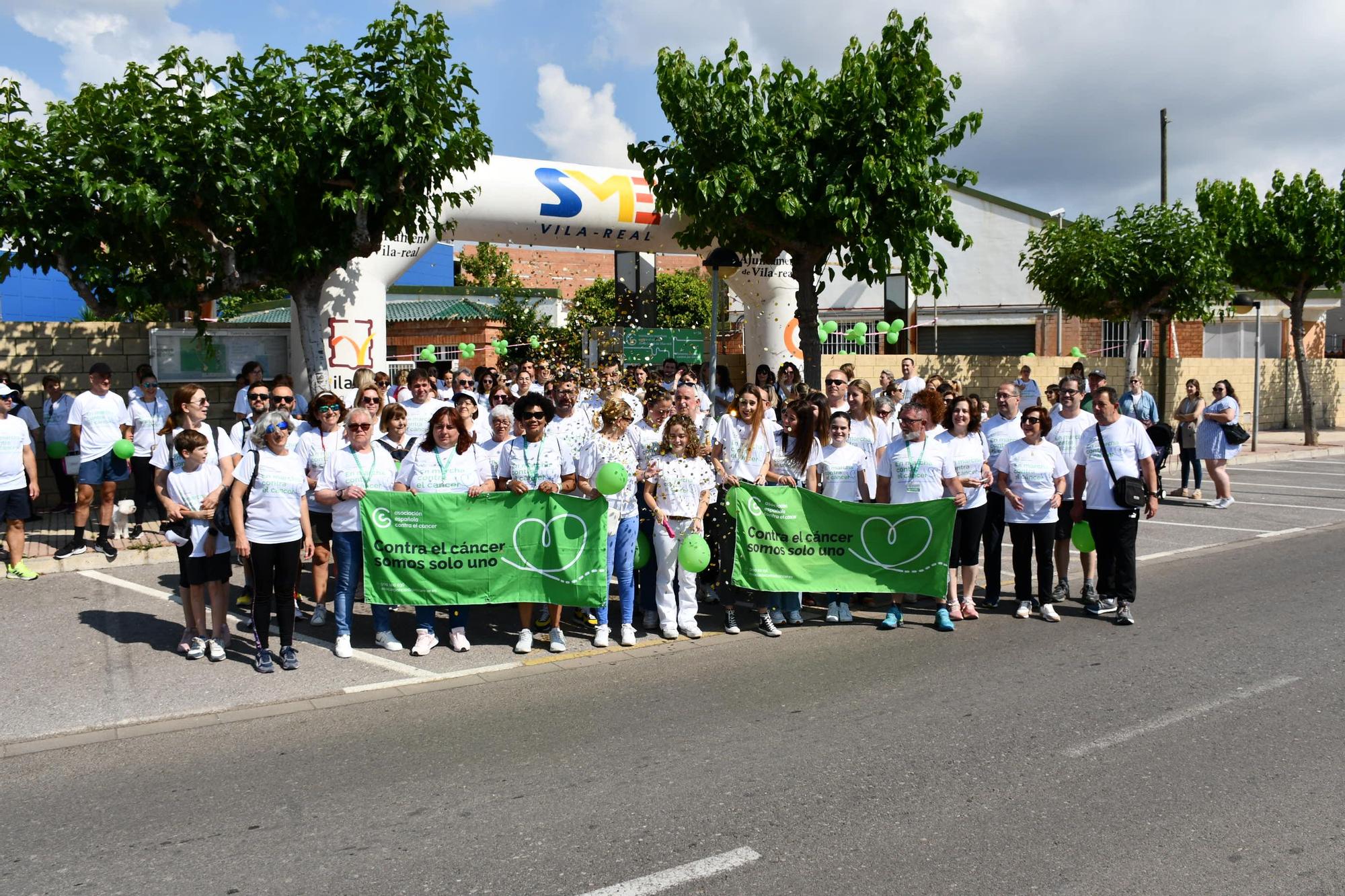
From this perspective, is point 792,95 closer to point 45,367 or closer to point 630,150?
point 630,150

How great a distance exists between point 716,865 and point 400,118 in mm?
9183

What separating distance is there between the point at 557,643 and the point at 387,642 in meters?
1.19

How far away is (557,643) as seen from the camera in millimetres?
7449

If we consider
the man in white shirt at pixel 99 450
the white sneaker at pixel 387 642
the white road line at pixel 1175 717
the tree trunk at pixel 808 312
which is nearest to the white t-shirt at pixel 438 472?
the white sneaker at pixel 387 642

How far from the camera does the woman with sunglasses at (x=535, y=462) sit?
7559mm

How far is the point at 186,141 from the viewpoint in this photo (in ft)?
35.0

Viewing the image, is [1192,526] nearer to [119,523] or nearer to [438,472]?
[438,472]

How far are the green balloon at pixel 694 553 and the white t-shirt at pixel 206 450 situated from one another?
3.21 meters

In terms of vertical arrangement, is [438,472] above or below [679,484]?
above

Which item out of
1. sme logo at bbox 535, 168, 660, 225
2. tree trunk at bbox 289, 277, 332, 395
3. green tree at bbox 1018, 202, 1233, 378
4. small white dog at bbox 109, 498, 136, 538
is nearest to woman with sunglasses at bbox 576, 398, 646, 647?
small white dog at bbox 109, 498, 136, 538

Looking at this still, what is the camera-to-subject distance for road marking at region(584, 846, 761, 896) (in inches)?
155

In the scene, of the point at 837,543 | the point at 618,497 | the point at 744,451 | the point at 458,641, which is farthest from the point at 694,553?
the point at 458,641

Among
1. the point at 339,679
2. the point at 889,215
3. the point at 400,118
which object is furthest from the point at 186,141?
the point at 889,215

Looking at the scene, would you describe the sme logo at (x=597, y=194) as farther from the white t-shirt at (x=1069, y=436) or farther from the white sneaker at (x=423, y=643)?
the white sneaker at (x=423, y=643)
